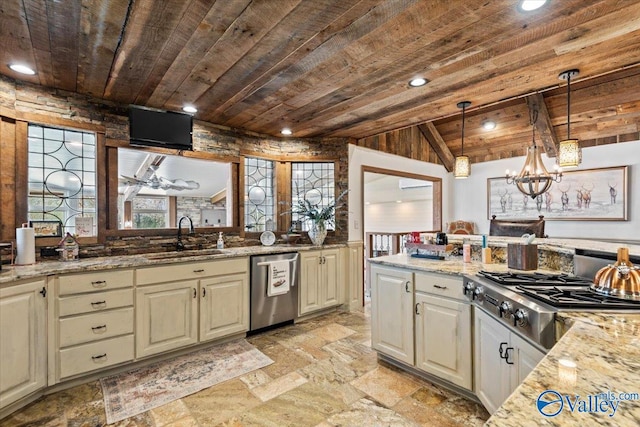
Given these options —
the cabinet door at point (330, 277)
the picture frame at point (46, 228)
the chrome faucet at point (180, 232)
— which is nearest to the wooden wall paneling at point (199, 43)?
the chrome faucet at point (180, 232)

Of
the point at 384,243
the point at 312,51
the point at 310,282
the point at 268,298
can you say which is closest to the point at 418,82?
the point at 312,51

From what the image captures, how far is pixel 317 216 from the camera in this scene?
4.01 metres

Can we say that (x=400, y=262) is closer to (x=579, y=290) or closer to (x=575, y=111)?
(x=579, y=290)

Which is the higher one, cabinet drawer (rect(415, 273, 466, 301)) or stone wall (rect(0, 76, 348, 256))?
stone wall (rect(0, 76, 348, 256))

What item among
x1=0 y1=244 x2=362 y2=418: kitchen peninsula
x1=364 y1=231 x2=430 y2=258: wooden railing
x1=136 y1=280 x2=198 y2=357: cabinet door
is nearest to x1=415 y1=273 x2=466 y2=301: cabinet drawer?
x1=0 y1=244 x2=362 y2=418: kitchen peninsula

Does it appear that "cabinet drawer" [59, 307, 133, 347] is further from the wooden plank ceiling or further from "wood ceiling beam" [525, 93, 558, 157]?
"wood ceiling beam" [525, 93, 558, 157]

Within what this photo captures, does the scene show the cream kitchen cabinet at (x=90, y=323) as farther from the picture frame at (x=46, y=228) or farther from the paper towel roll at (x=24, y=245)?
the picture frame at (x=46, y=228)

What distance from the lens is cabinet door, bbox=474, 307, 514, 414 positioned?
1695 millimetres

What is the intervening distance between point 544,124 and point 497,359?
4.27 m

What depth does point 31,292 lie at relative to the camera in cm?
213

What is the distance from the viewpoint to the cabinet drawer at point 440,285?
218 cm

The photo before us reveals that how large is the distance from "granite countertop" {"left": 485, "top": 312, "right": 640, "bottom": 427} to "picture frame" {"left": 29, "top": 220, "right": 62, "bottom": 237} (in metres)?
3.42

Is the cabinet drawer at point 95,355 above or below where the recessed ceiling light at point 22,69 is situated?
below

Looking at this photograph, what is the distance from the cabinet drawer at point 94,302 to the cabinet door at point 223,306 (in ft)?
2.07
